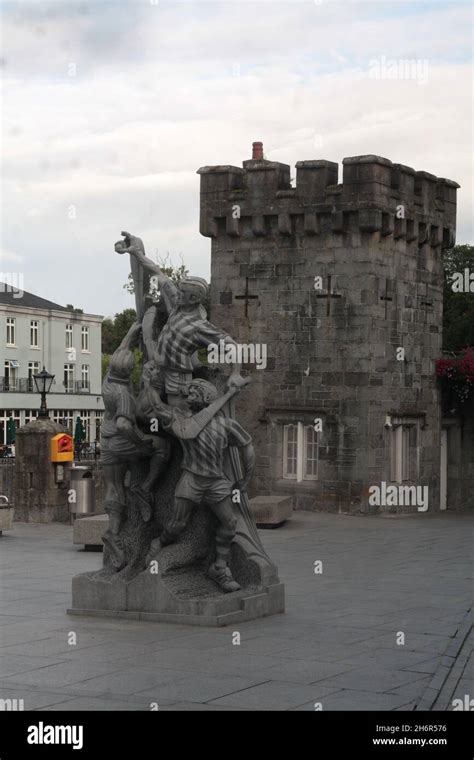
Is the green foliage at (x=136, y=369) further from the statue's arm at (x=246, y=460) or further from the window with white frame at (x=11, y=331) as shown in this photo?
the window with white frame at (x=11, y=331)

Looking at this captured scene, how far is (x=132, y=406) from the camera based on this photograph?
1305cm

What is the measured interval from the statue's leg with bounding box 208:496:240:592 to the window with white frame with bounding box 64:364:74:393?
62236 mm

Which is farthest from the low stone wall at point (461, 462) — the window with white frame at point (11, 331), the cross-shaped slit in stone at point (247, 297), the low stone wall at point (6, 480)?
the window with white frame at point (11, 331)

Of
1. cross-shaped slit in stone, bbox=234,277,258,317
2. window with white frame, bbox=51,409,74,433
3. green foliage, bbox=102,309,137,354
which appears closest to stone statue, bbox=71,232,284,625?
cross-shaped slit in stone, bbox=234,277,258,317

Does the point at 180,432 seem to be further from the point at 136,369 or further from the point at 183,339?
the point at 136,369

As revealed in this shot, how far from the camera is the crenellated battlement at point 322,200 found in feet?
87.9

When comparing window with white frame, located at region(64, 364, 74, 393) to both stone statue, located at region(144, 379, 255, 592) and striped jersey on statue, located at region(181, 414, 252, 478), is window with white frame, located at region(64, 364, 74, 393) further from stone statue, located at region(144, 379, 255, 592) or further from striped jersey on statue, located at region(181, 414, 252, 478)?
striped jersey on statue, located at region(181, 414, 252, 478)

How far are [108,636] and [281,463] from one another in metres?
15.8

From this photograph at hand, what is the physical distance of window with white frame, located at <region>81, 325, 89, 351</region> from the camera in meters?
76.6

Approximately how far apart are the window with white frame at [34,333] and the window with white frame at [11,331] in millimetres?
1385

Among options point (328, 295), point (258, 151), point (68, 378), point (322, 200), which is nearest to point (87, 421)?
point (68, 378)

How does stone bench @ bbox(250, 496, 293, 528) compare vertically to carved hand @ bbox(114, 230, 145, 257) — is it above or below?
below

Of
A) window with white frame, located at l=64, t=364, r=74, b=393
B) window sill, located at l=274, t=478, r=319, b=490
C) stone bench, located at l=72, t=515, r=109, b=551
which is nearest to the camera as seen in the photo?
stone bench, located at l=72, t=515, r=109, b=551

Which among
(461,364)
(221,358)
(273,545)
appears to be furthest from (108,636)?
(461,364)
